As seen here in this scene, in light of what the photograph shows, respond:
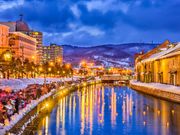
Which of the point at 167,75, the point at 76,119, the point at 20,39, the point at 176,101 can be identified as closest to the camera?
the point at 76,119

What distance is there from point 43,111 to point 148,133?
44.4ft

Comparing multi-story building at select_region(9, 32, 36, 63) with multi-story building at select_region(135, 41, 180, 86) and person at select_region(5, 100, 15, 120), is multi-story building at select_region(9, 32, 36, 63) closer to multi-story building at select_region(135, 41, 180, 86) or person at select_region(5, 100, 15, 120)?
multi-story building at select_region(135, 41, 180, 86)

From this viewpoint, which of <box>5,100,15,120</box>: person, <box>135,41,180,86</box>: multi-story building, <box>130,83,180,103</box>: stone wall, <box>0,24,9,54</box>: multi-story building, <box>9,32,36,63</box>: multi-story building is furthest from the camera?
<box>9,32,36,63</box>: multi-story building

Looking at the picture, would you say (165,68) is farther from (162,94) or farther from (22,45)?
(22,45)

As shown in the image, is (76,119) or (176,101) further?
(176,101)

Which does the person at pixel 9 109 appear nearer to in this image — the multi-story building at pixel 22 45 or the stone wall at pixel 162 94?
the stone wall at pixel 162 94

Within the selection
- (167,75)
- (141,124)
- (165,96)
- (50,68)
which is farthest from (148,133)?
(50,68)

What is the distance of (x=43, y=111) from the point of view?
39125 millimetres

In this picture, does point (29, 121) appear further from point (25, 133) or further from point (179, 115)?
point (179, 115)

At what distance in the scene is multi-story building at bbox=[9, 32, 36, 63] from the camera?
158 meters

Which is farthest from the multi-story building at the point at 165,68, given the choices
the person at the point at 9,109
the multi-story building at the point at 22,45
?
the multi-story building at the point at 22,45

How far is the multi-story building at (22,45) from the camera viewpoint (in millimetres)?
158500

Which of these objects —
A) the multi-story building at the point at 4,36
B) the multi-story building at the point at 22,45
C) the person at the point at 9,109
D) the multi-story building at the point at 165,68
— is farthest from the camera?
the multi-story building at the point at 22,45

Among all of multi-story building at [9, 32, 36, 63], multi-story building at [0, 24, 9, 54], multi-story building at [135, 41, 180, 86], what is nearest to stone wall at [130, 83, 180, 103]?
multi-story building at [135, 41, 180, 86]
